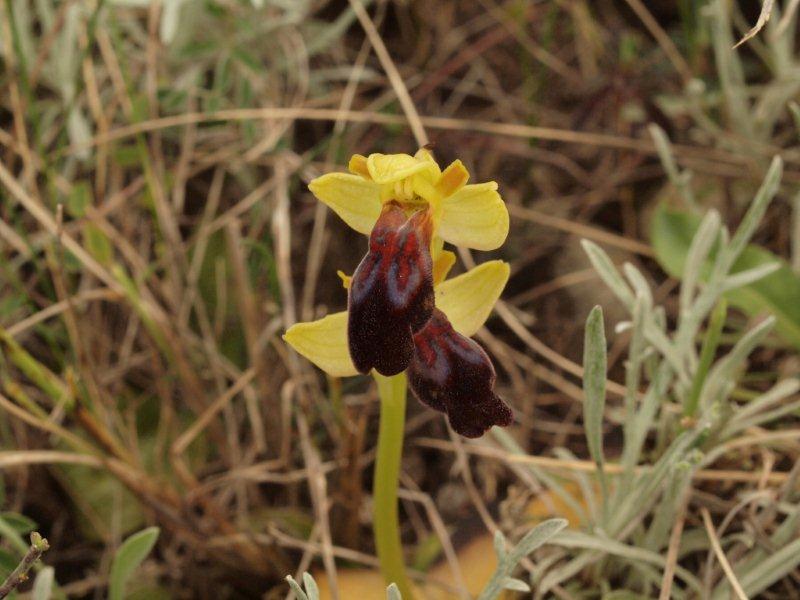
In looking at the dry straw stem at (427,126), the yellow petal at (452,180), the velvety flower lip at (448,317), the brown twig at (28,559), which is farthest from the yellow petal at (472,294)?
the dry straw stem at (427,126)

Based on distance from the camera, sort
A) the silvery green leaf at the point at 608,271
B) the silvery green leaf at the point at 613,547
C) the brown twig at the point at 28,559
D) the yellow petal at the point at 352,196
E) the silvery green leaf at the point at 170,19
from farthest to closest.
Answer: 1. the silvery green leaf at the point at 170,19
2. the silvery green leaf at the point at 608,271
3. the silvery green leaf at the point at 613,547
4. the yellow petal at the point at 352,196
5. the brown twig at the point at 28,559

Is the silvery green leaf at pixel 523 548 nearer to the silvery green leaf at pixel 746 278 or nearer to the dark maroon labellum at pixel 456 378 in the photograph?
the dark maroon labellum at pixel 456 378

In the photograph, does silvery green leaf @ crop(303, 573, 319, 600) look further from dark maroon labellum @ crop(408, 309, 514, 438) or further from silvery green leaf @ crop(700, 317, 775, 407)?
silvery green leaf @ crop(700, 317, 775, 407)

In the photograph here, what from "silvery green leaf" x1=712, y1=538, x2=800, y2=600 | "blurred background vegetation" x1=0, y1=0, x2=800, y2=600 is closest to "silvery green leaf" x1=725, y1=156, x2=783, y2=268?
"blurred background vegetation" x1=0, y1=0, x2=800, y2=600

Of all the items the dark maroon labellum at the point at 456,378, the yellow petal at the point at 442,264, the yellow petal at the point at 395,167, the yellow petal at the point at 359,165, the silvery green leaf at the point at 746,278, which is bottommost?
the silvery green leaf at the point at 746,278

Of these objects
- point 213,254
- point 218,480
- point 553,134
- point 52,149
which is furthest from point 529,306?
point 52,149

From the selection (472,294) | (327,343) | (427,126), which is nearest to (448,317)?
(472,294)

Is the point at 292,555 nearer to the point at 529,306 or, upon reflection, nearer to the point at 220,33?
the point at 529,306
